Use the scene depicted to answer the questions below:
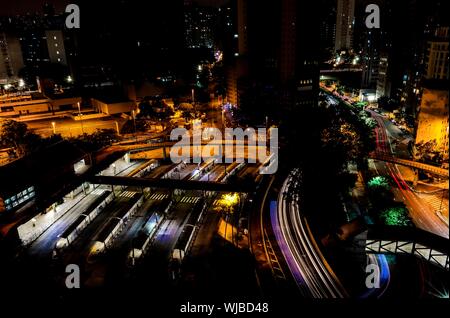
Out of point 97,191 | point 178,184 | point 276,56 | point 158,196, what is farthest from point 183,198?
point 276,56

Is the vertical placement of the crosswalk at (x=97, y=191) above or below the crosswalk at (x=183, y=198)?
above

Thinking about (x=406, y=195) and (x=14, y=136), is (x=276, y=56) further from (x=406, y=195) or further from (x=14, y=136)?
(x=14, y=136)

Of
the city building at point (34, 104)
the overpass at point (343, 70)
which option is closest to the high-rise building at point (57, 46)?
the city building at point (34, 104)

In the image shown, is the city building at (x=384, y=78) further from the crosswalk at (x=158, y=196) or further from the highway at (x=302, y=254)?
the crosswalk at (x=158, y=196)

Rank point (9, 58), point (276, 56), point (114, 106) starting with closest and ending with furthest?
point (114, 106)
point (276, 56)
point (9, 58)

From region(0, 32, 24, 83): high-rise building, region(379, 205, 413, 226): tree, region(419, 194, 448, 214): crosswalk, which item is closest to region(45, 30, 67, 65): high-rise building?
region(0, 32, 24, 83): high-rise building
